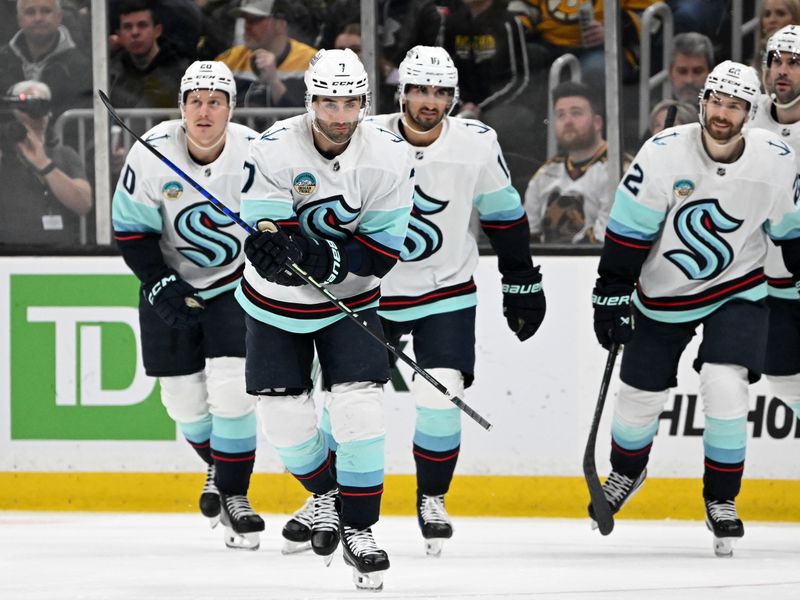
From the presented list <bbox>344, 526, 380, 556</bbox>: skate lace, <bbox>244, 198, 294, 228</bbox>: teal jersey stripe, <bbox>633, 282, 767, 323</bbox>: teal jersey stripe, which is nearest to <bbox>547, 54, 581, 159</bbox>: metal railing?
→ <bbox>633, 282, 767, 323</bbox>: teal jersey stripe

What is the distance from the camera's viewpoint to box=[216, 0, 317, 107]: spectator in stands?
5707 mm

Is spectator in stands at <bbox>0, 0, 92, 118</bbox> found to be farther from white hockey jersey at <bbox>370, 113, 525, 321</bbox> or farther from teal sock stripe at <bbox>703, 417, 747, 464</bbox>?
teal sock stripe at <bbox>703, 417, 747, 464</bbox>

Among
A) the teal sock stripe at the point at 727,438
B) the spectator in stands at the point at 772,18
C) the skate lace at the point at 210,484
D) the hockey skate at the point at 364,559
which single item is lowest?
the skate lace at the point at 210,484

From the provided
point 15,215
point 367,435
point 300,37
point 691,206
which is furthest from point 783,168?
point 15,215

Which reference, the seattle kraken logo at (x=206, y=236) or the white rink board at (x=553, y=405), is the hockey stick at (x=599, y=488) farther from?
the seattle kraken logo at (x=206, y=236)

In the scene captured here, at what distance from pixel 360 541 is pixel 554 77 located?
2320 millimetres

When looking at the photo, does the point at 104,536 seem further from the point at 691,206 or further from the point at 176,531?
the point at 691,206

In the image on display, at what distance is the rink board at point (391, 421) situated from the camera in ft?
17.8

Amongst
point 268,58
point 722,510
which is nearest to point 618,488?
point 722,510

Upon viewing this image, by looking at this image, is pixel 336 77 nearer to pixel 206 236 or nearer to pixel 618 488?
pixel 206 236

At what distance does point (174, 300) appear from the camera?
4512 mm

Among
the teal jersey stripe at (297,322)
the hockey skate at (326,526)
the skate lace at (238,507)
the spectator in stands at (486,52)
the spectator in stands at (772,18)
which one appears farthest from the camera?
the spectator in stands at (486,52)

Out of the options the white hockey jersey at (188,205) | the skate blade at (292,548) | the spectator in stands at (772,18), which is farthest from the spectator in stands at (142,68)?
the spectator in stands at (772,18)

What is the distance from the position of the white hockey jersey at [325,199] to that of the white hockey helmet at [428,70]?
61 centimetres
